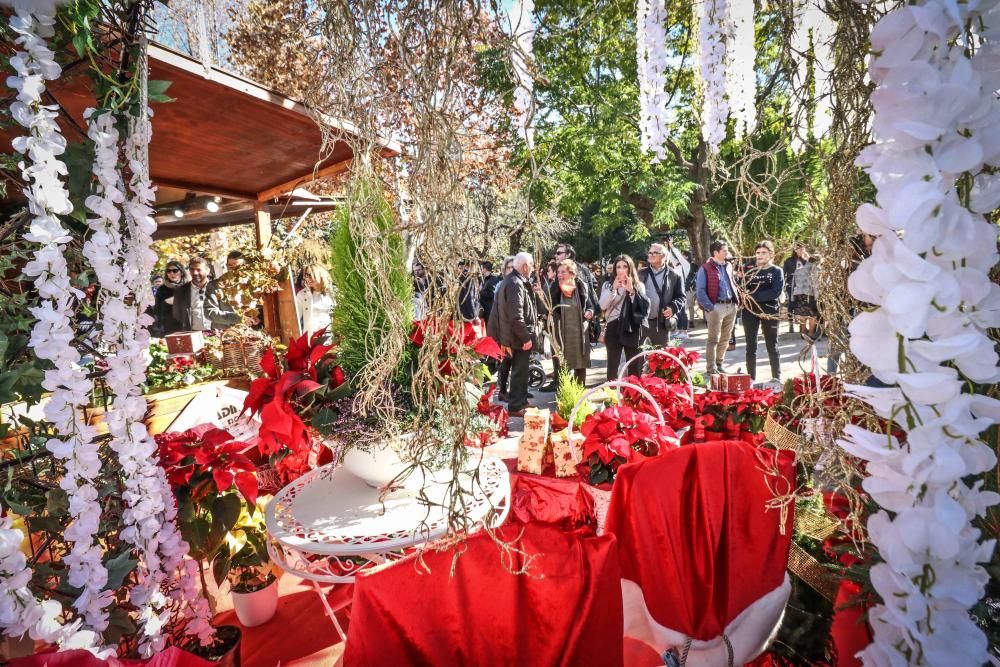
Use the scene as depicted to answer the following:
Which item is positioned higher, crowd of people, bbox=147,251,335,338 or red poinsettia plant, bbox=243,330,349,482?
crowd of people, bbox=147,251,335,338

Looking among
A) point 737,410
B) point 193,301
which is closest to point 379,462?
point 737,410

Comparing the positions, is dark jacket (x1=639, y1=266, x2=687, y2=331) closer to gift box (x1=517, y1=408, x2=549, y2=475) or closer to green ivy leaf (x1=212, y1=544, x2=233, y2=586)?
gift box (x1=517, y1=408, x2=549, y2=475)

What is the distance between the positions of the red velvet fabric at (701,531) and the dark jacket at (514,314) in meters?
3.35

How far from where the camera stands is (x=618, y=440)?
1.78m

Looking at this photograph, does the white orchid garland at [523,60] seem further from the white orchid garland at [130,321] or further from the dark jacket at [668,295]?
the dark jacket at [668,295]

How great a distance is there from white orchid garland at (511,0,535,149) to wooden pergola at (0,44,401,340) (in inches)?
10.2

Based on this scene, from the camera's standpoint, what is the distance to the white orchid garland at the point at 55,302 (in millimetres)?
883

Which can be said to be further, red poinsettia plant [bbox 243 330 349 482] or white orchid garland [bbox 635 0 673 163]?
white orchid garland [bbox 635 0 673 163]

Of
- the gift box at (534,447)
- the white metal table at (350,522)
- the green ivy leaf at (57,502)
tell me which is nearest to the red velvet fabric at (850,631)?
the white metal table at (350,522)

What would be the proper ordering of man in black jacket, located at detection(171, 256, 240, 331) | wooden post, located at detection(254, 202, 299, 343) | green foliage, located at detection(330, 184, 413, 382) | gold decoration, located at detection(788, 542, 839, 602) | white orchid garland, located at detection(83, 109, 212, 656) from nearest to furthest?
white orchid garland, located at detection(83, 109, 212, 656) → green foliage, located at detection(330, 184, 413, 382) → gold decoration, located at detection(788, 542, 839, 602) → wooden post, located at detection(254, 202, 299, 343) → man in black jacket, located at detection(171, 256, 240, 331)

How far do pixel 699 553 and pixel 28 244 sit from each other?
1837 mm

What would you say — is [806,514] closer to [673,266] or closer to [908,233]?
[908,233]

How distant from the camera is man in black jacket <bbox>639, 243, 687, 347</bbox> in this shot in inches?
206

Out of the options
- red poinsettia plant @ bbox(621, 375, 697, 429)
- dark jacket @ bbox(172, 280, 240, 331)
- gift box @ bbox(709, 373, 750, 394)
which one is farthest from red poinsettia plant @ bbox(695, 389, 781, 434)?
dark jacket @ bbox(172, 280, 240, 331)
